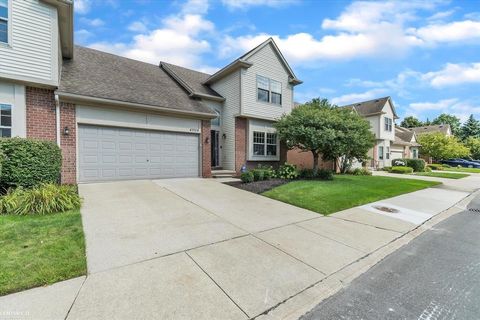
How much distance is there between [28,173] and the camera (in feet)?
21.8

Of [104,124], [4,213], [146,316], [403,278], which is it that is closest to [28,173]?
[4,213]

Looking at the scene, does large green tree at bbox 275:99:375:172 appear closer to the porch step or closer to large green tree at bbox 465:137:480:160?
the porch step

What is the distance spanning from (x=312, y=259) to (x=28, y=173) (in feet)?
25.6

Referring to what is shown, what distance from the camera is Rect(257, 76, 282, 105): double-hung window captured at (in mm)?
13933

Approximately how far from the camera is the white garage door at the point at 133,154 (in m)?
9.30

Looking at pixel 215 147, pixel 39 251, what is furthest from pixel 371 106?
pixel 39 251

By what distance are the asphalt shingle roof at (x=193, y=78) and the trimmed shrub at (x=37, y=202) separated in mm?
9000

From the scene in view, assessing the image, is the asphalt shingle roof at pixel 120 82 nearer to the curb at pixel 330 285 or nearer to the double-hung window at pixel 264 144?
the double-hung window at pixel 264 144

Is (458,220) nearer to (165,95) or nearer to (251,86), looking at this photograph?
(251,86)

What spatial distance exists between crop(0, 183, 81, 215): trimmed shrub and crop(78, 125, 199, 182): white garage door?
10.7 feet

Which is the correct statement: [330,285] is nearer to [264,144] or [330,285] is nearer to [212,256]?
[212,256]

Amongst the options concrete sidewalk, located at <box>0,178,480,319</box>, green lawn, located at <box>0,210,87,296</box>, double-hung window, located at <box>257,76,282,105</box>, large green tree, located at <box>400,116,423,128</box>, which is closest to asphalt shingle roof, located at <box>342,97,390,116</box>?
double-hung window, located at <box>257,76,282,105</box>

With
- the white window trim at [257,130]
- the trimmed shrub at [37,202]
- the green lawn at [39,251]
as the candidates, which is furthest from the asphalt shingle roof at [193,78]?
the green lawn at [39,251]

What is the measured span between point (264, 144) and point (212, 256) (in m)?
11.2
